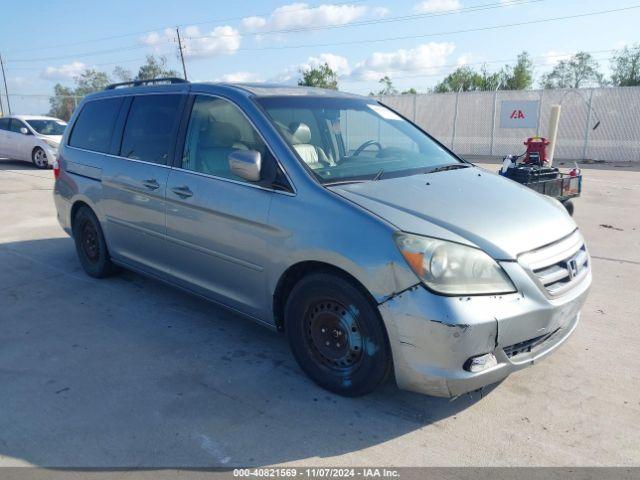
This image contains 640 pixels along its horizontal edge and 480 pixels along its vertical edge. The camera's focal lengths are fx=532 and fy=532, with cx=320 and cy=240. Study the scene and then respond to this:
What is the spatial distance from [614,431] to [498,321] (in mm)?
971

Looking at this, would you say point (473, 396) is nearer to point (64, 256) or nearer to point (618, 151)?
point (64, 256)

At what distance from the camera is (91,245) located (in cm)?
547

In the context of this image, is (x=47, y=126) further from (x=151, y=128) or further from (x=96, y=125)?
(x=151, y=128)

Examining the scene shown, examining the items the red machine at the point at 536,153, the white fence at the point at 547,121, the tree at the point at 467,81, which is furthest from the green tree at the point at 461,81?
the red machine at the point at 536,153

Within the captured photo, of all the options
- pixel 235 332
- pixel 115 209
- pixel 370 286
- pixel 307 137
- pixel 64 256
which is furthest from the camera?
pixel 64 256

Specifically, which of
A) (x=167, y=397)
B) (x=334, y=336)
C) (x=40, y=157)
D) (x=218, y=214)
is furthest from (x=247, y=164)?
(x=40, y=157)

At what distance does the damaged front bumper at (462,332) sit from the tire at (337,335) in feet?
0.42

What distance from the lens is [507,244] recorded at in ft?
9.46

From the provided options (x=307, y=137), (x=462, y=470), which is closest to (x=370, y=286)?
(x=462, y=470)

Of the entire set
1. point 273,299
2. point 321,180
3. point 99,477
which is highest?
point 321,180

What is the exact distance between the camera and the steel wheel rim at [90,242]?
5371 mm

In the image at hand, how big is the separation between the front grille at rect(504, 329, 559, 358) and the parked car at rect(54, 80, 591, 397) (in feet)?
0.03

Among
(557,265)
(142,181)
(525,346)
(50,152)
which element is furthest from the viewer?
(50,152)

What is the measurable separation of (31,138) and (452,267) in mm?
16089
